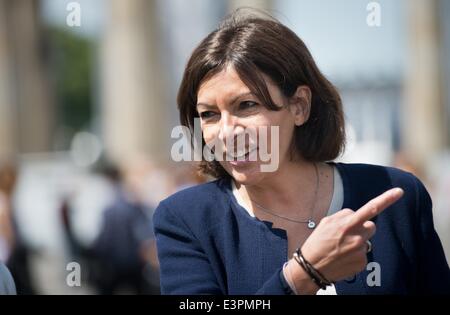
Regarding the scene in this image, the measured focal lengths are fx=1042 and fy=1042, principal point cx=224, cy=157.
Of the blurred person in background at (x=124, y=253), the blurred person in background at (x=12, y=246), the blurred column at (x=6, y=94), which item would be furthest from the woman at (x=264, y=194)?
the blurred column at (x=6, y=94)

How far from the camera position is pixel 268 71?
2883 mm

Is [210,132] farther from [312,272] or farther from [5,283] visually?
[5,283]

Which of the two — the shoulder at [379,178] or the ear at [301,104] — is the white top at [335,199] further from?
the ear at [301,104]

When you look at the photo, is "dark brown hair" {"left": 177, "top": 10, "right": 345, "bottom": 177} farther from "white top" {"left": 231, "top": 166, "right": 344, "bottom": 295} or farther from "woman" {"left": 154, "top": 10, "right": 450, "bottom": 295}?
"white top" {"left": 231, "top": 166, "right": 344, "bottom": 295}

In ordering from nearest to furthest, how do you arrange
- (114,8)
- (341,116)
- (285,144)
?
1. (285,144)
2. (341,116)
3. (114,8)

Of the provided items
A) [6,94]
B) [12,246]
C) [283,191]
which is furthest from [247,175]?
[6,94]

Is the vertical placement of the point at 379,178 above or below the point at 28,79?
below

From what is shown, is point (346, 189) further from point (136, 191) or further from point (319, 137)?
point (136, 191)

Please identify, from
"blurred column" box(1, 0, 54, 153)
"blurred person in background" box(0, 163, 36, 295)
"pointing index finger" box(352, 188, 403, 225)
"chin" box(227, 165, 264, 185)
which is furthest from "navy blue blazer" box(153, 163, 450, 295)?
"blurred column" box(1, 0, 54, 153)

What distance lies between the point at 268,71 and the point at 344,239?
1.85 feet

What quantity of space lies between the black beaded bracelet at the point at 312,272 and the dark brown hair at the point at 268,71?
458 mm
